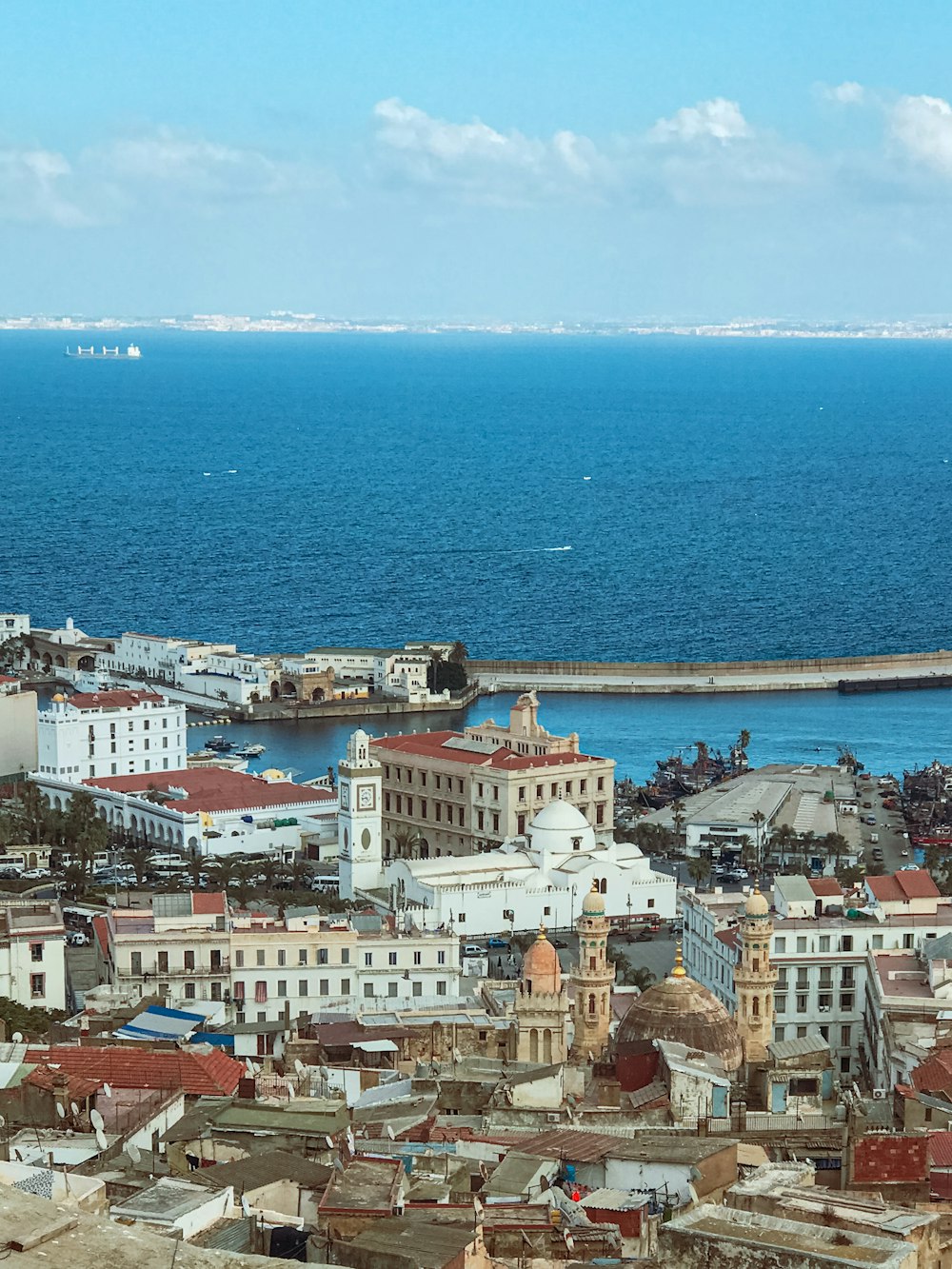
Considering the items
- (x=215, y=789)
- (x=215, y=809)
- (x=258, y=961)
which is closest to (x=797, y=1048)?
(x=258, y=961)

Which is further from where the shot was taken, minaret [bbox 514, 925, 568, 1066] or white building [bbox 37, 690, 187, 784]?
white building [bbox 37, 690, 187, 784]

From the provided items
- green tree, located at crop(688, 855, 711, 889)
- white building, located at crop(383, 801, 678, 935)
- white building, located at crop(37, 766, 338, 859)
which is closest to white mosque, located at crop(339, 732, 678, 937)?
white building, located at crop(383, 801, 678, 935)

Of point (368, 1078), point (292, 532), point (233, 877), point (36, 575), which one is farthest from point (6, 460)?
point (368, 1078)

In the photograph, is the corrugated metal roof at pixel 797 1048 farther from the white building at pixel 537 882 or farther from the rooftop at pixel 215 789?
the rooftop at pixel 215 789

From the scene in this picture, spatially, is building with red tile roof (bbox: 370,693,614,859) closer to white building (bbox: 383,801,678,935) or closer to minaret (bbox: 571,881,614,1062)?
white building (bbox: 383,801,678,935)

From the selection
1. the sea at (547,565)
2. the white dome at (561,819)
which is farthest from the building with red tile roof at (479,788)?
the sea at (547,565)

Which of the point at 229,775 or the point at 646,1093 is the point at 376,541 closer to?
the point at 229,775
